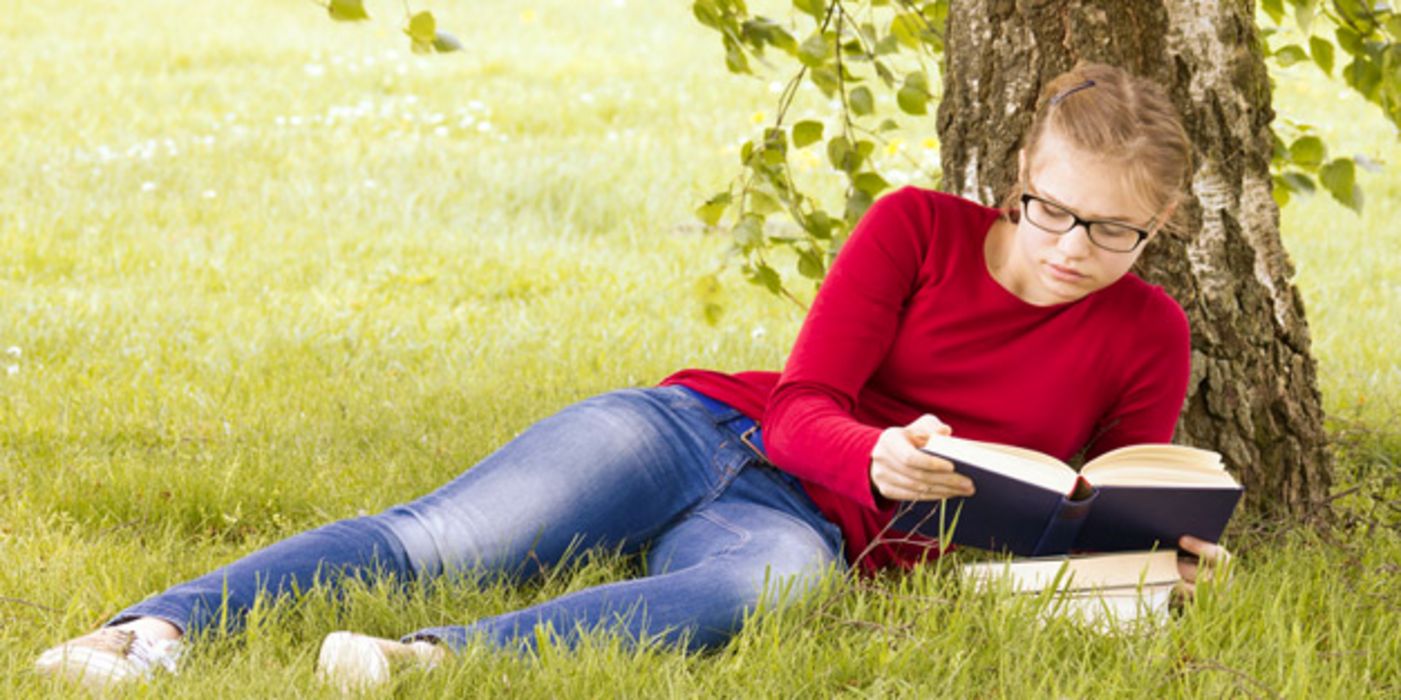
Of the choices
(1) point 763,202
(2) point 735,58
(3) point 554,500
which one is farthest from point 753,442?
(2) point 735,58

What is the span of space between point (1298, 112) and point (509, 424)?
22.0 ft

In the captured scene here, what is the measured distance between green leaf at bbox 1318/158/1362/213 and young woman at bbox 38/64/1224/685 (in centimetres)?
101

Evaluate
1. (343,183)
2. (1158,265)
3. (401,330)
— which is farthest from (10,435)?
(343,183)

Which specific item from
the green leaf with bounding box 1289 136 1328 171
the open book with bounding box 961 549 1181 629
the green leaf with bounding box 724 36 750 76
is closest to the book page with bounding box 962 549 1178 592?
the open book with bounding box 961 549 1181 629

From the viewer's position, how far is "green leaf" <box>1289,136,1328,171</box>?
3.64 meters

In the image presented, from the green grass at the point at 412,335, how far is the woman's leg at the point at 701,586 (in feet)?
0.16

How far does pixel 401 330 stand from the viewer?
516 cm

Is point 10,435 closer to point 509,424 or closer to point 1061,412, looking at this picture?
point 509,424

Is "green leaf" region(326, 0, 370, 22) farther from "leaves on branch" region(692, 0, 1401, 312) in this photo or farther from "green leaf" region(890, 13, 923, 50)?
"green leaf" region(890, 13, 923, 50)

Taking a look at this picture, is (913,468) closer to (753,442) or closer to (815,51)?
(753,442)

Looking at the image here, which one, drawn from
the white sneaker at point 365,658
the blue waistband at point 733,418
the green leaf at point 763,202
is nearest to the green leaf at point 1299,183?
the green leaf at point 763,202

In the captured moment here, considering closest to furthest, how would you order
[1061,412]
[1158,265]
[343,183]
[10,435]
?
1. [1061,412]
2. [1158,265]
3. [10,435]
4. [343,183]

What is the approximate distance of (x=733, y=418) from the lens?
290 centimetres

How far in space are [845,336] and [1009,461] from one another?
0.46 meters
